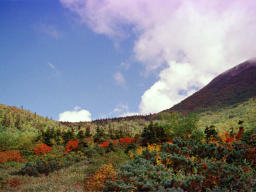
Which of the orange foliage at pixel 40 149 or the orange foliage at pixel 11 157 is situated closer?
the orange foliage at pixel 11 157

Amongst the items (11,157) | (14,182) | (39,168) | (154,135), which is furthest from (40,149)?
(14,182)

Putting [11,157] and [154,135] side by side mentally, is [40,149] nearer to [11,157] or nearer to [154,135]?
[11,157]

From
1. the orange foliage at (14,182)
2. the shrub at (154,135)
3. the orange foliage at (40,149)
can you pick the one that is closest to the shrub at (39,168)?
the orange foliage at (14,182)

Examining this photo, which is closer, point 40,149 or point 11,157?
point 11,157

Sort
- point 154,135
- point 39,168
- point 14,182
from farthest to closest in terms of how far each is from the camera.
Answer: point 154,135
point 39,168
point 14,182

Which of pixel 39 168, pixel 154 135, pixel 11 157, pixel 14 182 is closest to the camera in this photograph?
pixel 14 182

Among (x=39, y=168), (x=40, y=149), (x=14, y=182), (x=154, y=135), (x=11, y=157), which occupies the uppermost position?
(x=154, y=135)

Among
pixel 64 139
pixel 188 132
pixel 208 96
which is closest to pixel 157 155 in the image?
pixel 188 132

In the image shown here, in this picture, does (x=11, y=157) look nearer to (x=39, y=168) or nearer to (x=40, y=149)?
(x=40, y=149)

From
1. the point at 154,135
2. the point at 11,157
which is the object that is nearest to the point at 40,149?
the point at 11,157

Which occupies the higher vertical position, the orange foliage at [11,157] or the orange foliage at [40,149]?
the orange foliage at [40,149]

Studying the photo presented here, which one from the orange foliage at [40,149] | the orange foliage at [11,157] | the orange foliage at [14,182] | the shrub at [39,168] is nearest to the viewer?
the orange foliage at [14,182]

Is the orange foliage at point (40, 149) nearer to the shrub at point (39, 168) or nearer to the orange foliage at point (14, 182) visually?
the shrub at point (39, 168)

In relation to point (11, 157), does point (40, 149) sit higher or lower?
higher
